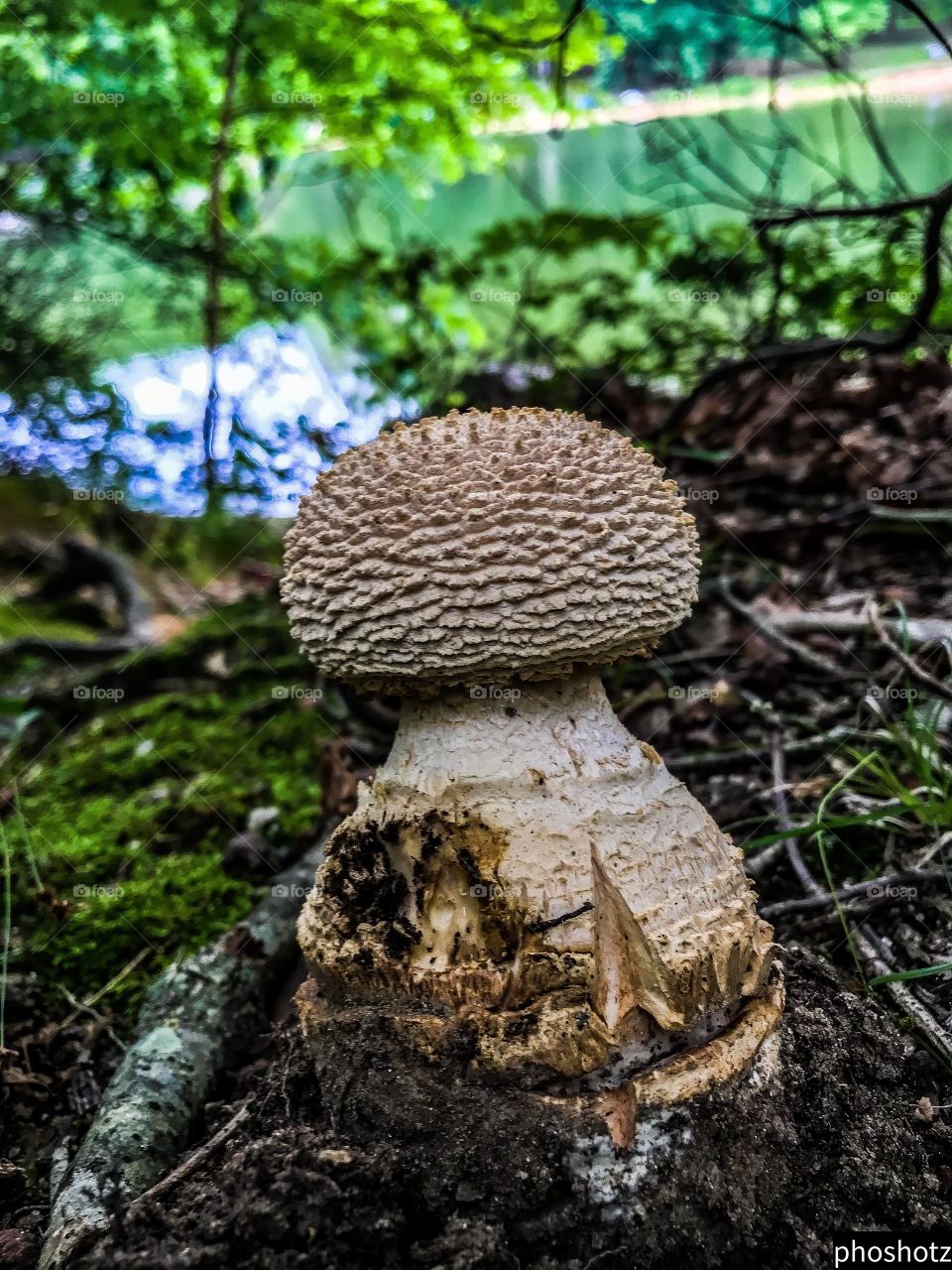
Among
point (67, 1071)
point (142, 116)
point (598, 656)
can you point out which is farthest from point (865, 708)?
point (142, 116)

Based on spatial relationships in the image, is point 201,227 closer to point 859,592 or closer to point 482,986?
point 859,592

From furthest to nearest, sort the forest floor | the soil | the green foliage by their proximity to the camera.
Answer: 1. the green foliage
2. the forest floor
3. the soil

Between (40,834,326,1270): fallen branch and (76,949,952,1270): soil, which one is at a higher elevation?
(76,949,952,1270): soil

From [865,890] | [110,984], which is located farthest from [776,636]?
[110,984]

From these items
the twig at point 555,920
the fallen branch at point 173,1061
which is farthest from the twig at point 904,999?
the fallen branch at point 173,1061

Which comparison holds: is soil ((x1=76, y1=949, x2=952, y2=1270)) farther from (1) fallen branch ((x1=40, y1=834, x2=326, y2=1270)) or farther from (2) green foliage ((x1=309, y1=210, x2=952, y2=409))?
(2) green foliage ((x1=309, y1=210, x2=952, y2=409))

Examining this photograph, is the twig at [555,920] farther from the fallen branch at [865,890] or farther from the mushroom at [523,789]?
the fallen branch at [865,890]

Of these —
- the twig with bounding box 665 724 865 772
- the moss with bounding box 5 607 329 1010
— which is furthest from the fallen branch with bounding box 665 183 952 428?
the moss with bounding box 5 607 329 1010
